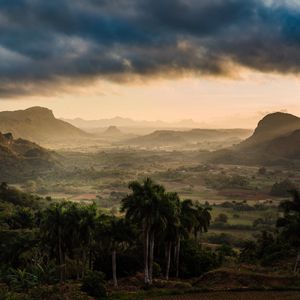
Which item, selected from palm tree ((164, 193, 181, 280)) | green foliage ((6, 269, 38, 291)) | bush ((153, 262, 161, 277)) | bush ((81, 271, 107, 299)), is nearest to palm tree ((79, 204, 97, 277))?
green foliage ((6, 269, 38, 291))

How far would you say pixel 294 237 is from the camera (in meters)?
60.8

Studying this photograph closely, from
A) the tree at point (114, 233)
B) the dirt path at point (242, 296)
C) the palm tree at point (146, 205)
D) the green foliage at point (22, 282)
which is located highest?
the palm tree at point (146, 205)

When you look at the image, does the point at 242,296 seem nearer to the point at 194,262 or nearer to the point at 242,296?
the point at 242,296

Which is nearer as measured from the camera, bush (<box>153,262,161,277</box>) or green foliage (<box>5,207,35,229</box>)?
bush (<box>153,262,161,277</box>)

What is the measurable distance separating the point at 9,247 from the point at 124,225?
26482 millimetres

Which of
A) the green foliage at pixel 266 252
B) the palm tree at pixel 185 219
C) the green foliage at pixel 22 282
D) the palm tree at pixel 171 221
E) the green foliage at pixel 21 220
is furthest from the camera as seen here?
the green foliage at pixel 21 220

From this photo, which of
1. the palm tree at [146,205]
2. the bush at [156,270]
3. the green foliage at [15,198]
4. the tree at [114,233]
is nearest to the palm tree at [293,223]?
the bush at [156,270]

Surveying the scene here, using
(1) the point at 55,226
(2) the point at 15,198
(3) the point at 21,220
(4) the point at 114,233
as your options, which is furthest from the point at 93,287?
(2) the point at 15,198

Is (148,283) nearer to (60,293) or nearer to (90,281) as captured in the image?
(90,281)

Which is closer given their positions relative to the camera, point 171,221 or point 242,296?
point 242,296

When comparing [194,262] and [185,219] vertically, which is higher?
[185,219]

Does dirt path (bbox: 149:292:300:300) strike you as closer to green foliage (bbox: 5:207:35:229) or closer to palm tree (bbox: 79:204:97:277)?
palm tree (bbox: 79:204:97:277)

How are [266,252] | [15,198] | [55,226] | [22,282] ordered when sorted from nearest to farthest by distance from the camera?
[22,282] → [55,226] → [266,252] → [15,198]

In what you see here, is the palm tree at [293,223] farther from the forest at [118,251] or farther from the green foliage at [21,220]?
the green foliage at [21,220]
